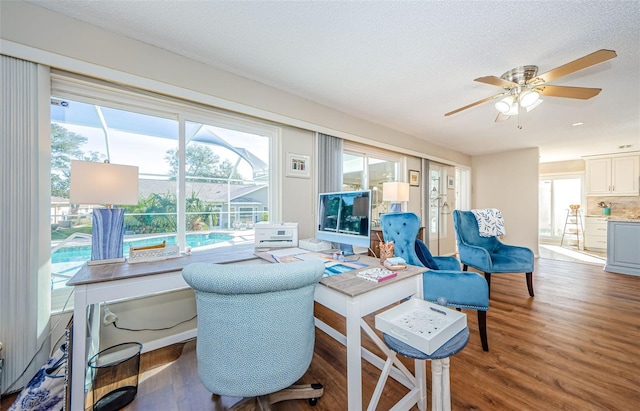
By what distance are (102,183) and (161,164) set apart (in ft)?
2.23

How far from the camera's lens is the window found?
3.60 meters

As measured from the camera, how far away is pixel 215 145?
236 centimetres

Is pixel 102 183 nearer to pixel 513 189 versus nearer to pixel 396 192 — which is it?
pixel 396 192

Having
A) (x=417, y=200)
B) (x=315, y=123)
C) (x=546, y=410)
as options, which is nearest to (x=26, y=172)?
(x=315, y=123)

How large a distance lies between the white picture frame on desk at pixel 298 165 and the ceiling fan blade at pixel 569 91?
7.58 feet

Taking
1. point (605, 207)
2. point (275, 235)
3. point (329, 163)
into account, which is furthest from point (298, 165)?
point (605, 207)

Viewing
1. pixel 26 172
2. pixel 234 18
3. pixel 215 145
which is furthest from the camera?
pixel 215 145

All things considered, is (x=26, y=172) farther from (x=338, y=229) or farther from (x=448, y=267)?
(x=448, y=267)

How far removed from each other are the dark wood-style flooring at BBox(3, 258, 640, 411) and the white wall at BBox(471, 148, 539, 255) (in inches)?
109

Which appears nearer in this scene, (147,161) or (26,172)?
(26,172)

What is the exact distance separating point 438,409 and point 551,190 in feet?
27.0

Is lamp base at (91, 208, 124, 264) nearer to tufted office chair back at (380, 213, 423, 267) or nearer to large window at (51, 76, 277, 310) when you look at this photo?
large window at (51, 76, 277, 310)

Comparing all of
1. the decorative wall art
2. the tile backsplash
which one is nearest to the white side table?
the decorative wall art

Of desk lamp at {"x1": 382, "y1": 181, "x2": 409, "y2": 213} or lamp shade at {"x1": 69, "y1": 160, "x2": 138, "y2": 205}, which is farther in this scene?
desk lamp at {"x1": 382, "y1": 181, "x2": 409, "y2": 213}
